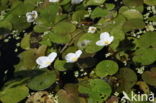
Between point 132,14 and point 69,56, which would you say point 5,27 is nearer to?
point 69,56

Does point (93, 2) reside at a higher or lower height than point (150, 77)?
higher

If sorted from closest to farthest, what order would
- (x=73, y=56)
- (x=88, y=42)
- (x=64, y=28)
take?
1. (x=73, y=56)
2. (x=88, y=42)
3. (x=64, y=28)

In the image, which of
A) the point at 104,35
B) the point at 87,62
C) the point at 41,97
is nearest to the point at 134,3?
the point at 104,35

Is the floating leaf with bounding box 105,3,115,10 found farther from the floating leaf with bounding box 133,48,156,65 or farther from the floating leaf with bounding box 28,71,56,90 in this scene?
the floating leaf with bounding box 28,71,56,90

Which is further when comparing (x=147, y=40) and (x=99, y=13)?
(x=99, y=13)

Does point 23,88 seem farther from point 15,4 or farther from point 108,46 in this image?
point 15,4

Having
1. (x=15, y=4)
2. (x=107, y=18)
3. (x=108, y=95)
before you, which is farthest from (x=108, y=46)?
(x=15, y=4)

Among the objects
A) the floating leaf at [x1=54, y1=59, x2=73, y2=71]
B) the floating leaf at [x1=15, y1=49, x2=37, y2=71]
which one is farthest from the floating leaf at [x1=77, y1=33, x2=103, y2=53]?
the floating leaf at [x1=15, y1=49, x2=37, y2=71]
